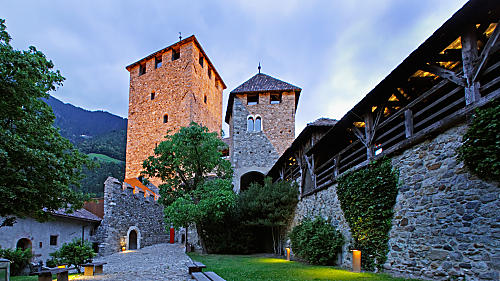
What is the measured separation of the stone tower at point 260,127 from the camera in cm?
2175

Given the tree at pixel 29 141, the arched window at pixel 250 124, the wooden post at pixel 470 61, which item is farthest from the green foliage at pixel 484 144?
the arched window at pixel 250 124

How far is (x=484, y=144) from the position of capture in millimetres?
4691

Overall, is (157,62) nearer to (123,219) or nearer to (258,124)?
(258,124)

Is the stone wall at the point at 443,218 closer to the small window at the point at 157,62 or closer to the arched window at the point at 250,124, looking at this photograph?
the arched window at the point at 250,124

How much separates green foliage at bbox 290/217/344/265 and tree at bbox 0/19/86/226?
6.80 meters

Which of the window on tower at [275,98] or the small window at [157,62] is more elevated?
the small window at [157,62]

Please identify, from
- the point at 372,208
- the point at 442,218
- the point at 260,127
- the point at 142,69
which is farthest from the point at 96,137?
the point at 442,218

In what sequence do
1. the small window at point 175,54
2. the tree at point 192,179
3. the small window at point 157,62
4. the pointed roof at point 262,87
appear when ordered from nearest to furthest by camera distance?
the tree at point 192,179 < the pointed roof at point 262,87 < the small window at point 175,54 < the small window at point 157,62

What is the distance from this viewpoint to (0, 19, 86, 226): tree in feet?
21.4

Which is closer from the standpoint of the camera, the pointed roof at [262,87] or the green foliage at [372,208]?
the green foliage at [372,208]

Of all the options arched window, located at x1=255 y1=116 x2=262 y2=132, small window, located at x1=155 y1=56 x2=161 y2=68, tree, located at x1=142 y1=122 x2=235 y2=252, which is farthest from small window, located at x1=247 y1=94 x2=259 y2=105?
small window, located at x1=155 y1=56 x2=161 y2=68

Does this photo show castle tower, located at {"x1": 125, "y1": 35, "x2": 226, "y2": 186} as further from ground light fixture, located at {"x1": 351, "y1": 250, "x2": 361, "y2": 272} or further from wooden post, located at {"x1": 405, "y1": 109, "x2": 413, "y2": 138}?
wooden post, located at {"x1": 405, "y1": 109, "x2": 413, "y2": 138}

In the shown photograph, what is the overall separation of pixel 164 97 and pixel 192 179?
568 inches

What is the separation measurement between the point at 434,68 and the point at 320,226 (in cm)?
609
